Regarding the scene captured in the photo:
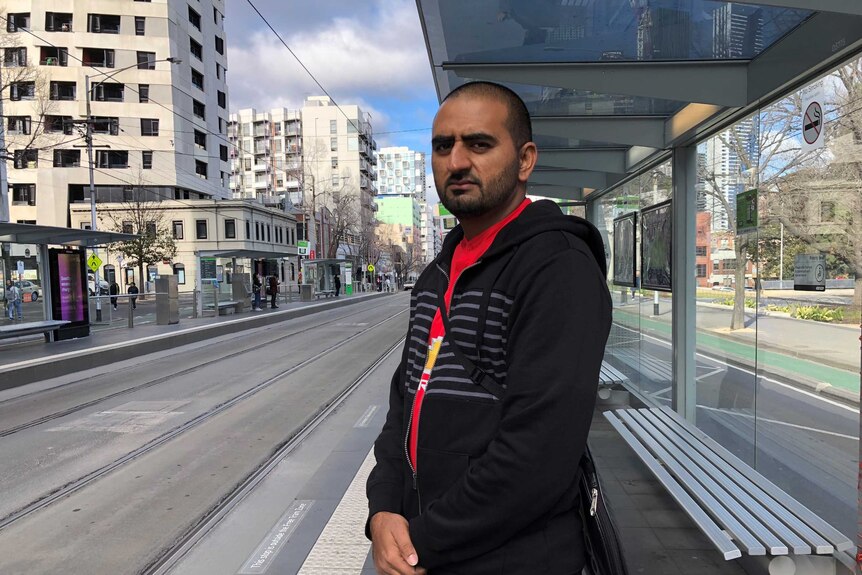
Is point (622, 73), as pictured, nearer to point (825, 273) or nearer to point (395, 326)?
point (825, 273)

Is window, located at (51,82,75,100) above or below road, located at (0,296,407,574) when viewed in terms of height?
above

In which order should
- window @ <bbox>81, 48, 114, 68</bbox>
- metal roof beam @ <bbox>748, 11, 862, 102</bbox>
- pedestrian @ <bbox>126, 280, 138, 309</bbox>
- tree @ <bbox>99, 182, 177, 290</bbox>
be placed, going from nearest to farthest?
metal roof beam @ <bbox>748, 11, 862, 102</bbox> < pedestrian @ <bbox>126, 280, 138, 309</bbox> < tree @ <bbox>99, 182, 177, 290</bbox> < window @ <bbox>81, 48, 114, 68</bbox>

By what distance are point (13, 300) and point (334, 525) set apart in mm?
13247

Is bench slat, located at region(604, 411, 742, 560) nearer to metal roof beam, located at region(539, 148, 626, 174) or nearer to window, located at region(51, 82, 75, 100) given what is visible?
metal roof beam, located at region(539, 148, 626, 174)

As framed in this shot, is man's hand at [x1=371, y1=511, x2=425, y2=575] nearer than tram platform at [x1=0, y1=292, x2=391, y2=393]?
Yes

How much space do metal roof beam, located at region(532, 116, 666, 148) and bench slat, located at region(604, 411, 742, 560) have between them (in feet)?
9.65

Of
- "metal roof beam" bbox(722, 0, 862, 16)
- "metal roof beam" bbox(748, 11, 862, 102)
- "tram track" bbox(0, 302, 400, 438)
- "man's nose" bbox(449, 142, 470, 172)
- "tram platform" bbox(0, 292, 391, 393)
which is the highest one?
"metal roof beam" bbox(748, 11, 862, 102)

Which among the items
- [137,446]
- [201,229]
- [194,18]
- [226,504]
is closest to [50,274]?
[137,446]

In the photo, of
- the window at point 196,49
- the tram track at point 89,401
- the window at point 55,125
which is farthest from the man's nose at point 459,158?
the window at point 196,49

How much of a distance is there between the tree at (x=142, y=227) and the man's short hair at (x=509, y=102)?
35740mm

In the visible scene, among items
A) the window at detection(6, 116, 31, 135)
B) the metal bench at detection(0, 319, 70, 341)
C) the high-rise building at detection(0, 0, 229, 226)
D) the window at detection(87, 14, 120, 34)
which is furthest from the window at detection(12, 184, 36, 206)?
the metal bench at detection(0, 319, 70, 341)

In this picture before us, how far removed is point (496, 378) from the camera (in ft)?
4.37

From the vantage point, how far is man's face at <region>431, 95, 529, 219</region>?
1.43 metres

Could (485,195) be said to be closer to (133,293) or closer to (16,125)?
(133,293)
